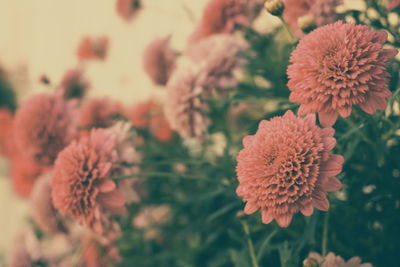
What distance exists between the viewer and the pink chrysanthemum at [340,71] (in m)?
0.44

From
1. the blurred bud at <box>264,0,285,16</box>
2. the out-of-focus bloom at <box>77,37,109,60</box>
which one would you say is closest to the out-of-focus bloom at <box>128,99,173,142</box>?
the out-of-focus bloom at <box>77,37,109,60</box>

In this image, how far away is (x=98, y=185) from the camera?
1.96 feet

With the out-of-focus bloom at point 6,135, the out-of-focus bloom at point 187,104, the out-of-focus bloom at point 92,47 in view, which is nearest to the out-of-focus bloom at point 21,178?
the out-of-focus bloom at point 6,135

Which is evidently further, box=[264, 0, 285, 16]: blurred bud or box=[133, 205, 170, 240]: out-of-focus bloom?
box=[133, 205, 170, 240]: out-of-focus bloom

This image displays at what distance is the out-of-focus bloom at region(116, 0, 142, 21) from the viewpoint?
1.07 metres

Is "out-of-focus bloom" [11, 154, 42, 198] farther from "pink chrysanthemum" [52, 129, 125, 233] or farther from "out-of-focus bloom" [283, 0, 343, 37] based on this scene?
"out-of-focus bloom" [283, 0, 343, 37]

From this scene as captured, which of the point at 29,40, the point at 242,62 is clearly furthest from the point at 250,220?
the point at 29,40

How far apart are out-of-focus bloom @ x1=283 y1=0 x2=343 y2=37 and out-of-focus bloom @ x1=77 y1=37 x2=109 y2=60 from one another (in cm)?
82

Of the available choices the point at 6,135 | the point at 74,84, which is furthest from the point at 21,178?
the point at 74,84

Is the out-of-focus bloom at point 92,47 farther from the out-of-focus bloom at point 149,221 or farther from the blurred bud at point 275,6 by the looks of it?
the blurred bud at point 275,6

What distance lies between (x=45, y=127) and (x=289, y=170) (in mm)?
494

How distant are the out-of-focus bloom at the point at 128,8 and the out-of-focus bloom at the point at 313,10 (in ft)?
1.70

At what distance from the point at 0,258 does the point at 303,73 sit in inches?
51.2

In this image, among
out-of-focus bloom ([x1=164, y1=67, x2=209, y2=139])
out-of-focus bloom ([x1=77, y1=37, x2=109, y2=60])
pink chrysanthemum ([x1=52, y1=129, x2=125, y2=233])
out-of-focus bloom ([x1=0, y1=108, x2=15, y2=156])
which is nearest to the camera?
pink chrysanthemum ([x1=52, y1=129, x2=125, y2=233])
